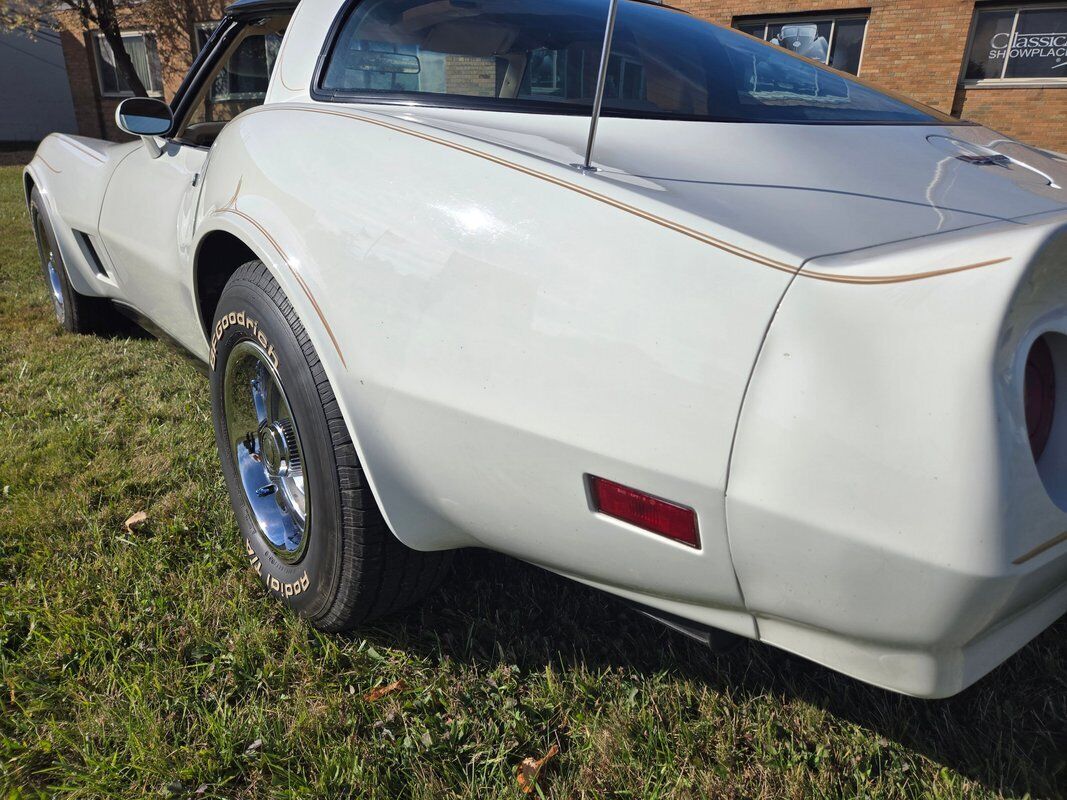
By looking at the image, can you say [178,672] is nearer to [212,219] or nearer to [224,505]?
[224,505]

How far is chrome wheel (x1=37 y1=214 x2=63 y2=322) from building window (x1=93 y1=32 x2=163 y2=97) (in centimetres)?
1672

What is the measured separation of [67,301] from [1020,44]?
1306cm

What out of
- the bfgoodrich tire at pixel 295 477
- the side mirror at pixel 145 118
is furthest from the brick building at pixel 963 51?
the bfgoodrich tire at pixel 295 477

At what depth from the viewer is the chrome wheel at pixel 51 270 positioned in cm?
406

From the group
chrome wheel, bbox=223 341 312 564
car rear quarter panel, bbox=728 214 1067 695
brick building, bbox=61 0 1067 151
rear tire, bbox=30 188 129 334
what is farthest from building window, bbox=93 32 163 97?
car rear quarter panel, bbox=728 214 1067 695

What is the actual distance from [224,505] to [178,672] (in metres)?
0.76

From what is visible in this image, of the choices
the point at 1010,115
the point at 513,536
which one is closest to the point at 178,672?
the point at 513,536

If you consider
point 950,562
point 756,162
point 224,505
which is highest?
point 756,162

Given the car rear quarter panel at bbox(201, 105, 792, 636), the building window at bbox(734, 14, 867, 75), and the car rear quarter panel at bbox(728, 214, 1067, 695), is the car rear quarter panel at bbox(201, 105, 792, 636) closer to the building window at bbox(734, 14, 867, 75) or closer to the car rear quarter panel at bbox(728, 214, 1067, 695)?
the car rear quarter panel at bbox(728, 214, 1067, 695)

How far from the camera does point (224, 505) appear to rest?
2.48m

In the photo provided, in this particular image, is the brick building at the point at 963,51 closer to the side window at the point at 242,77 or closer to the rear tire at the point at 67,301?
the side window at the point at 242,77

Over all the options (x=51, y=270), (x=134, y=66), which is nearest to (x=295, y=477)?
(x=51, y=270)

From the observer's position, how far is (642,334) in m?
1.18

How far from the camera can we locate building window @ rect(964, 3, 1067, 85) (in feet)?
38.0
